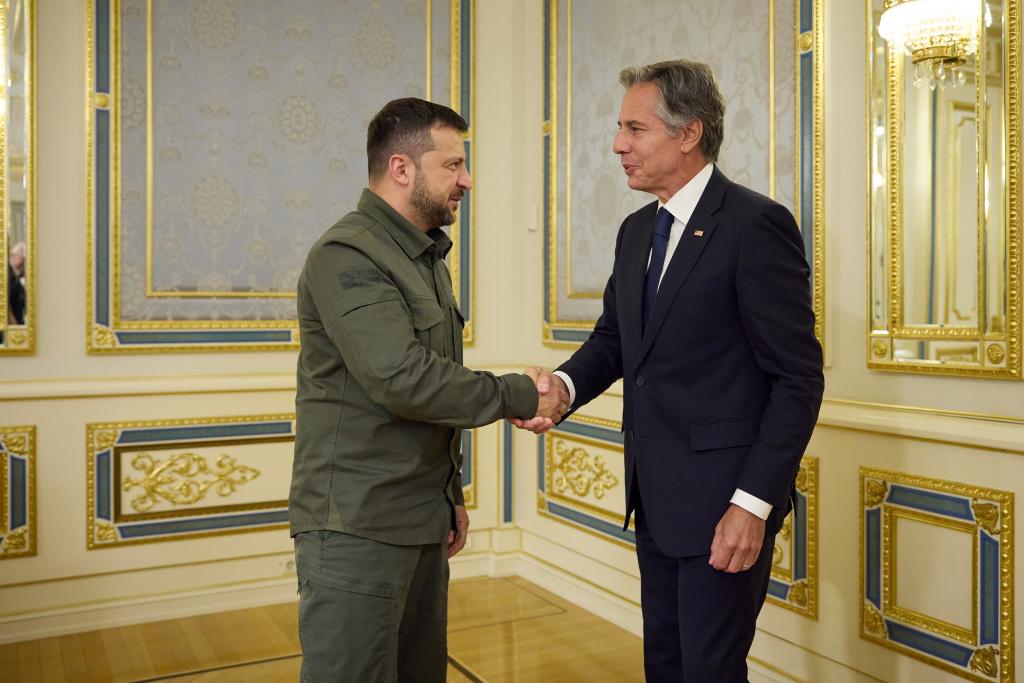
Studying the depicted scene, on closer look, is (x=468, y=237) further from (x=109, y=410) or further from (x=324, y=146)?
(x=109, y=410)

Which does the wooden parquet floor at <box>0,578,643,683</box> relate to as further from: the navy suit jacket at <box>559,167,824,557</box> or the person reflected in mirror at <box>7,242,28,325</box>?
the navy suit jacket at <box>559,167,824,557</box>

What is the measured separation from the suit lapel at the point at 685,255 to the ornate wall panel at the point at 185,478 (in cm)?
222

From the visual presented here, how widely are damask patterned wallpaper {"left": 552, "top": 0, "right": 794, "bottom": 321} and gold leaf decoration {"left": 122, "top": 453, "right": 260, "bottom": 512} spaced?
1.46 m

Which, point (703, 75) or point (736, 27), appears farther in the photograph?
point (736, 27)

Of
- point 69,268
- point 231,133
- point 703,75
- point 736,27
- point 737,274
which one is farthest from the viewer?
point 231,133

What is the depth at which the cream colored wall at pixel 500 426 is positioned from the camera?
2.50m

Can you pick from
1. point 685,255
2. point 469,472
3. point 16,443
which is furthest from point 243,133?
point 685,255

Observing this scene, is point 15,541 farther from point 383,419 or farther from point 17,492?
point 383,419

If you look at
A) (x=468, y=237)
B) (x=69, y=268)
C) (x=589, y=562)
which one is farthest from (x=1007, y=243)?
(x=69, y=268)

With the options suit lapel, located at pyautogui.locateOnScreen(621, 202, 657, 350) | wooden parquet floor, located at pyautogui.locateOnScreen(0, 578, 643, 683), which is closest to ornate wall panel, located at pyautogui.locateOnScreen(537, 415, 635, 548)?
wooden parquet floor, located at pyautogui.locateOnScreen(0, 578, 643, 683)

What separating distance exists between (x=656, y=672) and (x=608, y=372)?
0.71 metres

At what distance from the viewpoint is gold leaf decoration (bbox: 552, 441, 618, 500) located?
367 cm

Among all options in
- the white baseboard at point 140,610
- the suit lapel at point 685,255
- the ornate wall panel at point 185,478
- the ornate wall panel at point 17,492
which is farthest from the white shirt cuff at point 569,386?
the ornate wall panel at point 17,492

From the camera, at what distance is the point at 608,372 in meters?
2.34
